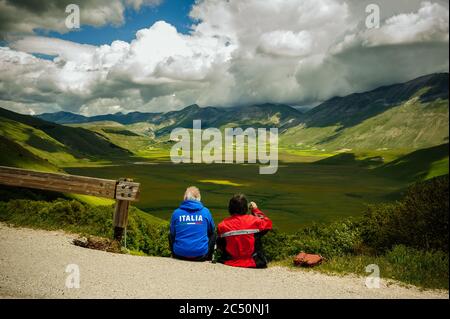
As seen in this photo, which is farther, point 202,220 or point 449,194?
point 202,220

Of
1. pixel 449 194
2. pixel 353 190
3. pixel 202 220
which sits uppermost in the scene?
pixel 449 194

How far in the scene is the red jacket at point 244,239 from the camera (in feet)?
34.9

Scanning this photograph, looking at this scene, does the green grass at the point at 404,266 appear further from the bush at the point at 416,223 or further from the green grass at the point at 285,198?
the green grass at the point at 285,198

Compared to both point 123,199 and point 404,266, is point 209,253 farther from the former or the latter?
point 404,266

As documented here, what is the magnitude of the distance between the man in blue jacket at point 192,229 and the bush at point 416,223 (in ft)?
18.8

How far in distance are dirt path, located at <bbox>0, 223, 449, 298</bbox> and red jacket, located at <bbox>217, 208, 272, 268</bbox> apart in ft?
1.19

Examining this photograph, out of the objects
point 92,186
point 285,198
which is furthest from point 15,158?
point 285,198

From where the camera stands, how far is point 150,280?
29.8ft

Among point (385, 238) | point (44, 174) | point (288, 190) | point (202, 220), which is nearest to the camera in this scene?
point (202, 220)

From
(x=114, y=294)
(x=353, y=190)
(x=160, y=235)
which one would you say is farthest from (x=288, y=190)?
(x=114, y=294)
